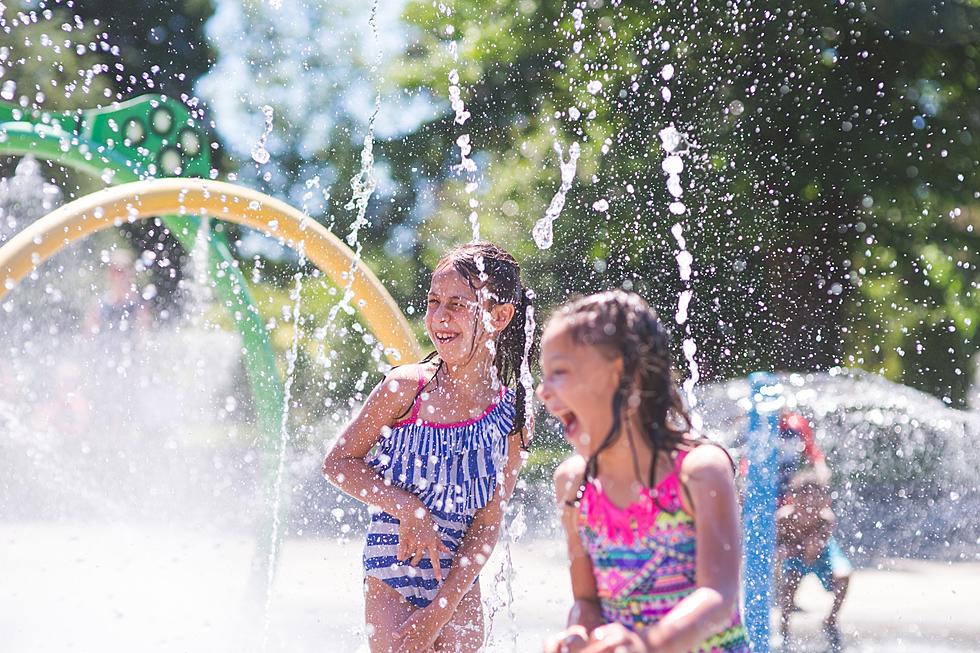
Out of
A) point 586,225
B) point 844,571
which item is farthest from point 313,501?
point 844,571

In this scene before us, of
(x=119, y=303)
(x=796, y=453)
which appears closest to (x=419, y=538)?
(x=796, y=453)

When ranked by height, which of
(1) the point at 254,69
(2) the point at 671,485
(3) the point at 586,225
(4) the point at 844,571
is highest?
(1) the point at 254,69

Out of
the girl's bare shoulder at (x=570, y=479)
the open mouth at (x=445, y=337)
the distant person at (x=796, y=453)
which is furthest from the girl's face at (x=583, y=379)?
the distant person at (x=796, y=453)

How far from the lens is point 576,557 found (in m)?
2.04

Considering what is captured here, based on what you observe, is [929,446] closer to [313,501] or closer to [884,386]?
[884,386]

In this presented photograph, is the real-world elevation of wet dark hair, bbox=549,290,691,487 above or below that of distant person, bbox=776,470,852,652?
above

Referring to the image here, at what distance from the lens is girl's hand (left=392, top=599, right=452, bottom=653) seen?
2898 mm

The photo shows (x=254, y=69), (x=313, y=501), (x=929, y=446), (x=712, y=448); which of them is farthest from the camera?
(x=254, y=69)

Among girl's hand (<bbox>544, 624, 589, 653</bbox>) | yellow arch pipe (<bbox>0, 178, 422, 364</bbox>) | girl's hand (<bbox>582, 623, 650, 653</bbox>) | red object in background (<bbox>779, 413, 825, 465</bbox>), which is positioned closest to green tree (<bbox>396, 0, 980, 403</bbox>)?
red object in background (<bbox>779, 413, 825, 465</bbox>)

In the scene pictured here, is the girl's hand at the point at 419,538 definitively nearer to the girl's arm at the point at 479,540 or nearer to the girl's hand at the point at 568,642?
the girl's arm at the point at 479,540

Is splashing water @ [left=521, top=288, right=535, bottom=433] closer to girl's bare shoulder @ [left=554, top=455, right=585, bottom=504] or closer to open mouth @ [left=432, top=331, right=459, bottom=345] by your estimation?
open mouth @ [left=432, top=331, right=459, bottom=345]

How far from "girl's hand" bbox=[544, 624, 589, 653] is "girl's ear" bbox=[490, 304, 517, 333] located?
148cm

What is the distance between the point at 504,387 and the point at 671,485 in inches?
54.1

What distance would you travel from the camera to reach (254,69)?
14898mm
